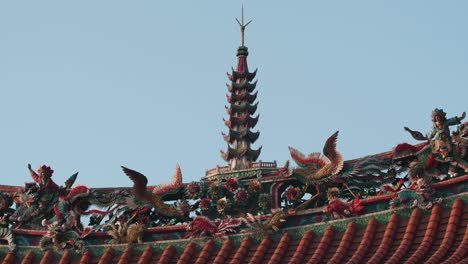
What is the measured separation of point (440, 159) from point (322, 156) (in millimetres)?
2521

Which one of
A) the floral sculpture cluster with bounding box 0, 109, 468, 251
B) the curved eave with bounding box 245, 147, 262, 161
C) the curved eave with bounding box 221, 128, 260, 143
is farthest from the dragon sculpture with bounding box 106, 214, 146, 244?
the curved eave with bounding box 221, 128, 260, 143

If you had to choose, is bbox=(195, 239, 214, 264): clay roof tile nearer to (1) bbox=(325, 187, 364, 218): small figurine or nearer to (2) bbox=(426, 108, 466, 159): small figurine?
(1) bbox=(325, 187, 364, 218): small figurine

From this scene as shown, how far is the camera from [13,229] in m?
25.0

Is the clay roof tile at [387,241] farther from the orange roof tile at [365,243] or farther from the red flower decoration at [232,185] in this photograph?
the red flower decoration at [232,185]

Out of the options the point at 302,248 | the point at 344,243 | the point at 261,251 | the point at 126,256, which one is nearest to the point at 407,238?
the point at 344,243

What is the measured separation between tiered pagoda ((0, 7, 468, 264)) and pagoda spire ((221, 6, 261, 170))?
763cm

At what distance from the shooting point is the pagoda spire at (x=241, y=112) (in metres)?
33.7

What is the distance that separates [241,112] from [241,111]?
0.04 m

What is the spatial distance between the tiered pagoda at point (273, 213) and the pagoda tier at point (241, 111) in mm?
7650

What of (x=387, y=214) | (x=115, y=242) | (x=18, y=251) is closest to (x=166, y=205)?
(x=115, y=242)

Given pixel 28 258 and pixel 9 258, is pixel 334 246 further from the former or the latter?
pixel 9 258

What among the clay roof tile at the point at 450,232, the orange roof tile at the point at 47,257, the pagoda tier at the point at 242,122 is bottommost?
the clay roof tile at the point at 450,232

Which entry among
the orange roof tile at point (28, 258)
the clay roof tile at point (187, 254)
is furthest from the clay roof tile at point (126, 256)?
the orange roof tile at point (28, 258)

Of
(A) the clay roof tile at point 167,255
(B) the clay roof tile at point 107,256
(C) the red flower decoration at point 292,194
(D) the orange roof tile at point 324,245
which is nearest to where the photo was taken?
(D) the orange roof tile at point 324,245
